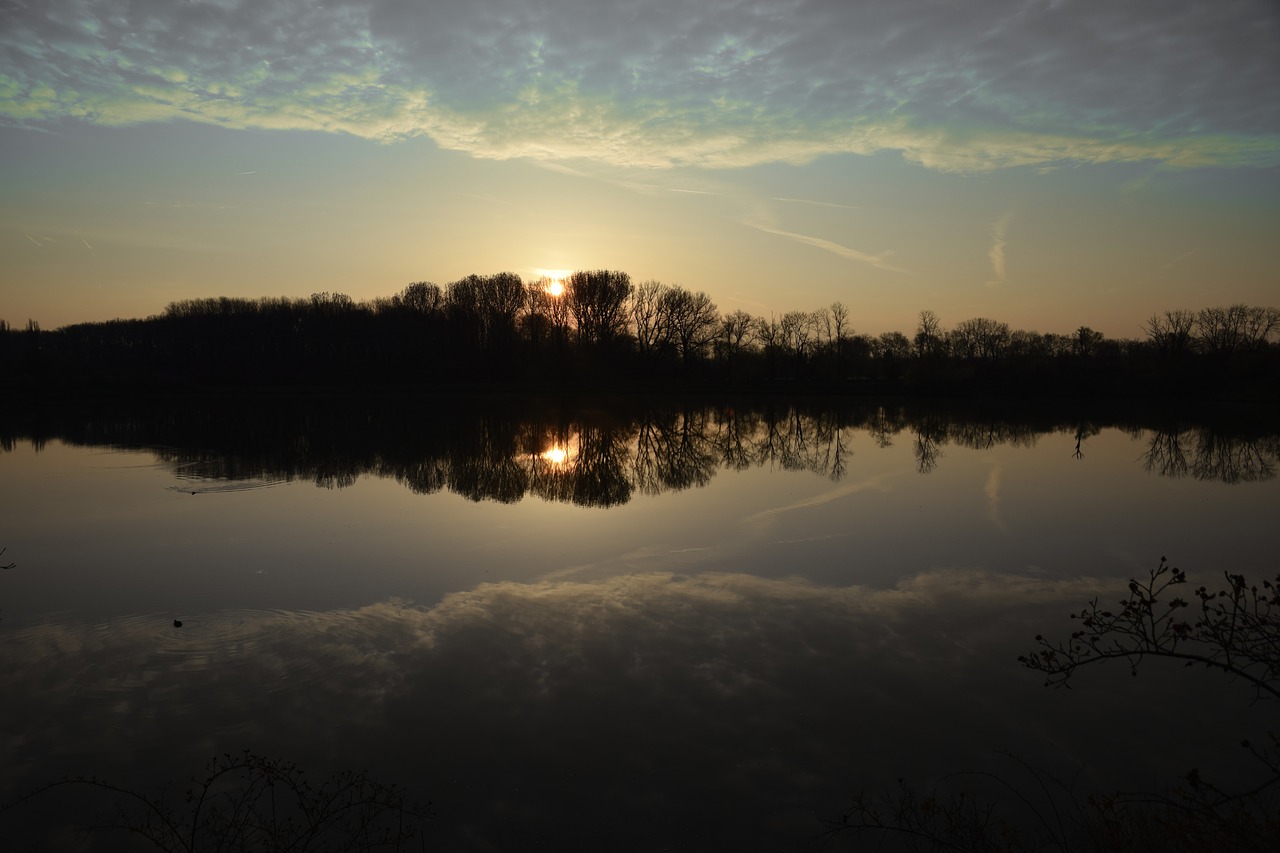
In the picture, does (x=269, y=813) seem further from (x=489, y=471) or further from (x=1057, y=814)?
(x=489, y=471)

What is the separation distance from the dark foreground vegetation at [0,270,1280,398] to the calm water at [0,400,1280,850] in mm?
55702

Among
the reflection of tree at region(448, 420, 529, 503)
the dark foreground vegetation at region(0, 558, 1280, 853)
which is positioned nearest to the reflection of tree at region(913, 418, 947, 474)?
the reflection of tree at region(448, 420, 529, 503)

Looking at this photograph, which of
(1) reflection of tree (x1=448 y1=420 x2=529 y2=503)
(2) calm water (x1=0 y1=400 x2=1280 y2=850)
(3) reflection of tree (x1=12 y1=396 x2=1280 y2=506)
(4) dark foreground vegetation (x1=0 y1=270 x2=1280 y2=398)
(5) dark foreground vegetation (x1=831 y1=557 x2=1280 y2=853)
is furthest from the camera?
(4) dark foreground vegetation (x1=0 y1=270 x2=1280 y2=398)

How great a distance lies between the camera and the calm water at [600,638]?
18.9ft

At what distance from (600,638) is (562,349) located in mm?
74906

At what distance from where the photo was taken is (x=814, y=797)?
17.8 ft

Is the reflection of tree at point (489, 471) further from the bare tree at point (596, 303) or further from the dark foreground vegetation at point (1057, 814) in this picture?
the bare tree at point (596, 303)

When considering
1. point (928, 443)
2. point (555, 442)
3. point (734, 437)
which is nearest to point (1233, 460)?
point (928, 443)

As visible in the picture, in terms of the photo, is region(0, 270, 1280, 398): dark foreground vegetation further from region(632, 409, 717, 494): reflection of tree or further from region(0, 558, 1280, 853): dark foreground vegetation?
region(0, 558, 1280, 853): dark foreground vegetation

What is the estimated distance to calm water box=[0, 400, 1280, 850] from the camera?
5750 millimetres

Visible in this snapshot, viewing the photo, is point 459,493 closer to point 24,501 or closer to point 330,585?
point 330,585

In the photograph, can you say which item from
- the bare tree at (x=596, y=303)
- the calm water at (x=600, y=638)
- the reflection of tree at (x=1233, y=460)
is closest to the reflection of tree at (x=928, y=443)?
the calm water at (x=600, y=638)

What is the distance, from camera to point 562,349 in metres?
82.1

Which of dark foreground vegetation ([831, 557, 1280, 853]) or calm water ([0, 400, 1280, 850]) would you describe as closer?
dark foreground vegetation ([831, 557, 1280, 853])
